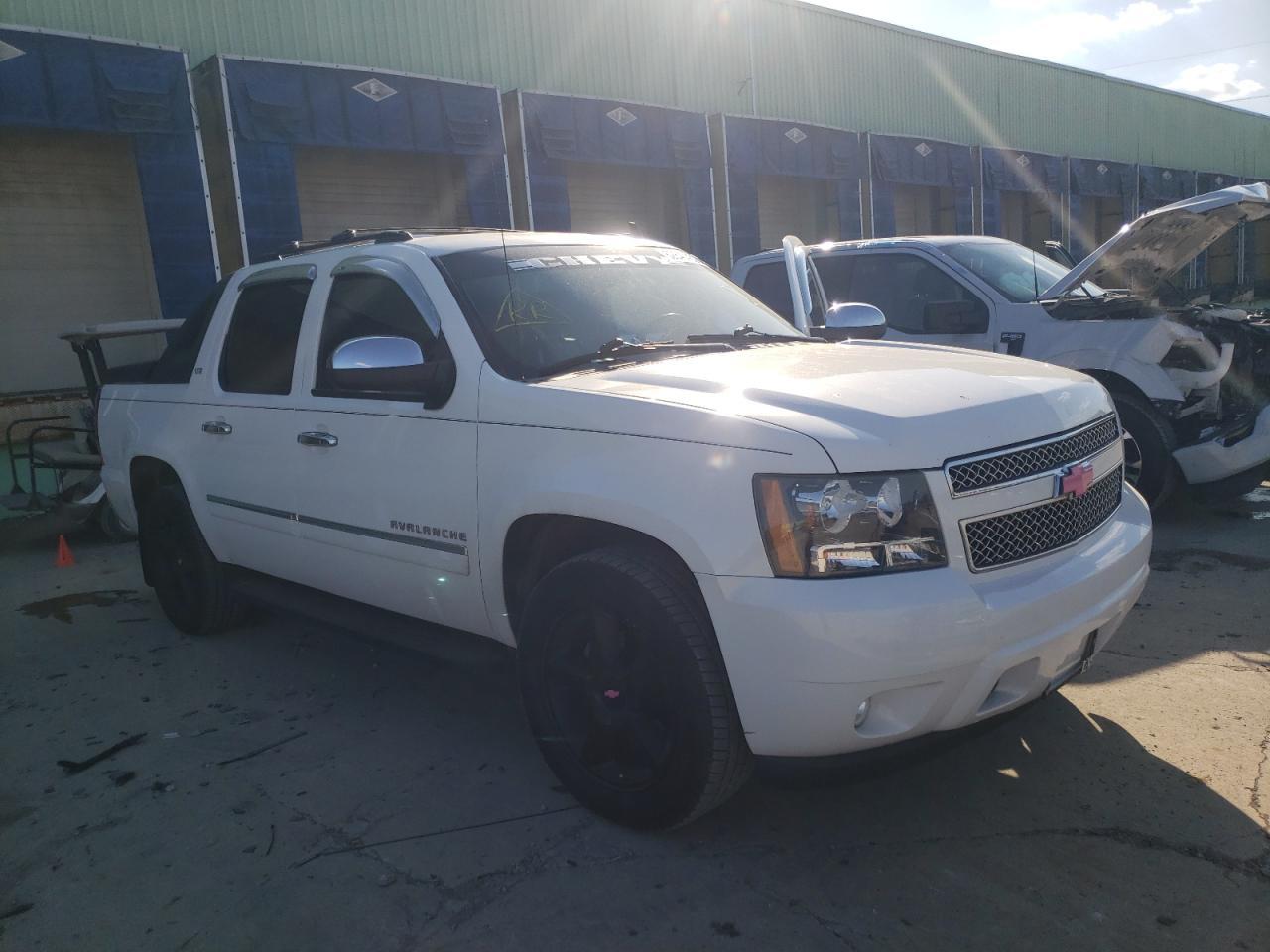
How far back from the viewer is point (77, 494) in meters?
7.95

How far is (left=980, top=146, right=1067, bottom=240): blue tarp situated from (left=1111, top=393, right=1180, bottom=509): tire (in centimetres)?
1973

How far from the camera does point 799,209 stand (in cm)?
2136

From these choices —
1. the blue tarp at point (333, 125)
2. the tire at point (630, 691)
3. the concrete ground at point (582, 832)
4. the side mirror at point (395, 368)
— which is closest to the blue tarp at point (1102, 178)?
the blue tarp at point (333, 125)

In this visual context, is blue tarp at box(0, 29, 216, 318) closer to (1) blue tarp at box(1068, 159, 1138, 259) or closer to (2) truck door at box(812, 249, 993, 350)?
(2) truck door at box(812, 249, 993, 350)

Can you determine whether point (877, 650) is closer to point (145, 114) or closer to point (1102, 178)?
point (145, 114)

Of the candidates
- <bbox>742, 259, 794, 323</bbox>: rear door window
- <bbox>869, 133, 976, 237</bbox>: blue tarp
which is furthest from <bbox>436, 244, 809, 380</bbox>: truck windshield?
<bbox>869, 133, 976, 237</bbox>: blue tarp

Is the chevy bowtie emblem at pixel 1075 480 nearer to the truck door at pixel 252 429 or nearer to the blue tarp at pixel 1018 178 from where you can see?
the truck door at pixel 252 429

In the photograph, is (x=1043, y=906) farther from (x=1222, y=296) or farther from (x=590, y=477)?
(x=1222, y=296)

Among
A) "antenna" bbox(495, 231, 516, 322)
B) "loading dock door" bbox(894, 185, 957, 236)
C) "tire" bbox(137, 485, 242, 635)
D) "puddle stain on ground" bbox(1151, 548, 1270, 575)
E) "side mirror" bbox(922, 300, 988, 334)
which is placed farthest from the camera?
"loading dock door" bbox(894, 185, 957, 236)

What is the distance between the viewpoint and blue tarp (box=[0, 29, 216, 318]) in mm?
10750

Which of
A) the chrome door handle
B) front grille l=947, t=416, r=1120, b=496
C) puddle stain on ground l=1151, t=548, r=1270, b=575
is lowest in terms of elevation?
puddle stain on ground l=1151, t=548, r=1270, b=575

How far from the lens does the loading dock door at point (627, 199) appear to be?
17312mm

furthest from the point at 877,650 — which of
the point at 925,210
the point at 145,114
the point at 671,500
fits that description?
the point at 925,210

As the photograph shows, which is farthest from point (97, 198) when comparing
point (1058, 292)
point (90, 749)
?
point (1058, 292)
